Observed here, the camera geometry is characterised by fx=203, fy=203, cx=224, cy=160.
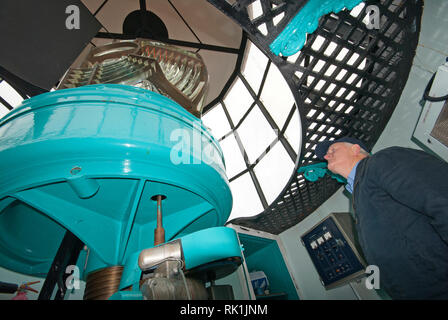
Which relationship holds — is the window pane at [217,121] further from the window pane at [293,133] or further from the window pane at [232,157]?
the window pane at [293,133]

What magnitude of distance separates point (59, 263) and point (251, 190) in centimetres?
293

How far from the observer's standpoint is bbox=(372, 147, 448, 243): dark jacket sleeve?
864 mm

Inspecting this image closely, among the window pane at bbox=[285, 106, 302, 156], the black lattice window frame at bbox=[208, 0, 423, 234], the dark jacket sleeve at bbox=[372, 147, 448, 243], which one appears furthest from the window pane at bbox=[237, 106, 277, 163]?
the dark jacket sleeve at bbox=[372, 147, 448, 243]

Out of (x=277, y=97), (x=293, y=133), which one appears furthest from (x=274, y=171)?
(x=277, y=97)

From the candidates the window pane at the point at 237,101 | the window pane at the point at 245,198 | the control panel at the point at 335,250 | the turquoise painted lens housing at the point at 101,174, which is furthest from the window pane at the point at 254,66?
the turquoise painted lens housing at the point at 101,174

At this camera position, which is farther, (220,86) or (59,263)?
(220,86)

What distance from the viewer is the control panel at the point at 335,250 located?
219 centimetres

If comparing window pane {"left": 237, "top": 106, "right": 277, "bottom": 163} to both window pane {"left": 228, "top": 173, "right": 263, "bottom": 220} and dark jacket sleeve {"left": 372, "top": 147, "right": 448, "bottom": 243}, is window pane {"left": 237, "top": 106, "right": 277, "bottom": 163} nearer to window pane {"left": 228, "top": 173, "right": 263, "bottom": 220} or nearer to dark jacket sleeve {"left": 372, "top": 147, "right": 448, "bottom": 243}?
window pane {"left": 228, "top": 173, "right": 263, "bottom": 220}

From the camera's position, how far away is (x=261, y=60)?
3.62 metres

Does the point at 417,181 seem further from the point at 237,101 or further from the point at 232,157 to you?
the point at 237,101

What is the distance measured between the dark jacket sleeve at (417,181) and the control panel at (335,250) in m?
1.46
